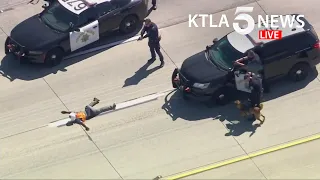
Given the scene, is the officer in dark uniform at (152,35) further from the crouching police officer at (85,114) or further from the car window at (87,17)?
the crouching police officer at (85,114)

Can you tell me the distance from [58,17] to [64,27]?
0.50 metres

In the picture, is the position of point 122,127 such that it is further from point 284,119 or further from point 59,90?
point 284,119

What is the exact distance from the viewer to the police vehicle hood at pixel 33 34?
74.4ft

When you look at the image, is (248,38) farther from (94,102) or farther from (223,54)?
(94,102)

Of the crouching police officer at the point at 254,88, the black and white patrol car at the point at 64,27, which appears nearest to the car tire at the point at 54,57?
the black and white patrol car at the point at 64,27

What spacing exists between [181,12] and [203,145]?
6.44 metres

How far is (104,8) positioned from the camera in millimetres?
23547

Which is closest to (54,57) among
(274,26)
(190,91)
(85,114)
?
(85,114)

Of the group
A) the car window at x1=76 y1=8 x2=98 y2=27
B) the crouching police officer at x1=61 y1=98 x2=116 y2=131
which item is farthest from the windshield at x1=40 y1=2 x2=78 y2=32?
the crouching police officer at x1=61 y1=98 x2=116 y2=131

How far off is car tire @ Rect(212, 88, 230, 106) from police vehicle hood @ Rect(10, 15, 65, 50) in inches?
205

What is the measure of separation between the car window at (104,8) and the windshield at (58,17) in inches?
32.7

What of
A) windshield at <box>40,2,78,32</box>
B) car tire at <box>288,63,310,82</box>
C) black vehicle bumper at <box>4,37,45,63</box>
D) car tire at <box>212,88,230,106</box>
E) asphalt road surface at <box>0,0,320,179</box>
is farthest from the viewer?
windshield at <box>40,2,78,32</box>

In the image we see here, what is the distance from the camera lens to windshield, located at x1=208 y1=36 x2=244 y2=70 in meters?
21.1

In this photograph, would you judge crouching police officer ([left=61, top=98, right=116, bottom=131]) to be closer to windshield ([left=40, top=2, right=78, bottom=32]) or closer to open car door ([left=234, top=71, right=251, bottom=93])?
windshield ([left=40, top=2, right=78, bottom=32])
